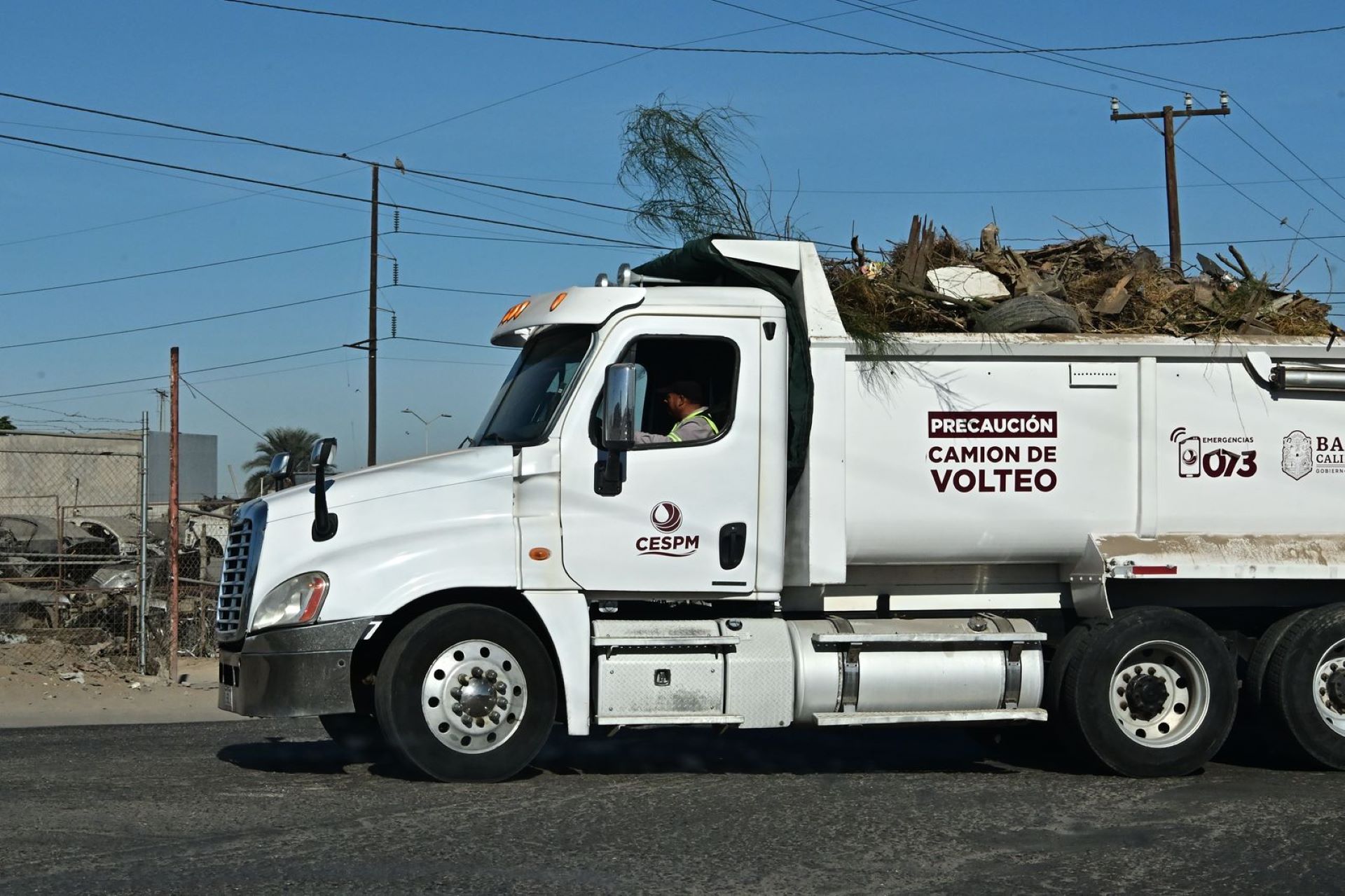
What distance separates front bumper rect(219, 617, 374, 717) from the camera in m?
7.77

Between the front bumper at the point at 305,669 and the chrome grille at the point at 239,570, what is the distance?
0.92ft

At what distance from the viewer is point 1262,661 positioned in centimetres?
892

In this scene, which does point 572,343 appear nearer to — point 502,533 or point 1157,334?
point 502,533

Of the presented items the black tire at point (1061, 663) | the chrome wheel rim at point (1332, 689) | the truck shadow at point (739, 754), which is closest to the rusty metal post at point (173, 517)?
the truck shadow at point (739, 754)

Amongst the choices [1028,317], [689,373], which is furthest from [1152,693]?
[689,373]

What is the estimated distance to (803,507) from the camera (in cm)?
855

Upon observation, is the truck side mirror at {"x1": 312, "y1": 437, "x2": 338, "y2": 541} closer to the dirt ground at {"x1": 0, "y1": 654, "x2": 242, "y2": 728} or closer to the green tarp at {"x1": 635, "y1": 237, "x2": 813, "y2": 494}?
the green tarp at {"x1": 635, "y1": 237, "x2": 813, "y2": 494}

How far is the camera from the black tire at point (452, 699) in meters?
7.79

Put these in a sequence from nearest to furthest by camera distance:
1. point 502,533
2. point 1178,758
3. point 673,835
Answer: point 673,835, point 502,533, point 1178,758

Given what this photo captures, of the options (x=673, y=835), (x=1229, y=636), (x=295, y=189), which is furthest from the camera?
(x=295, y=189)

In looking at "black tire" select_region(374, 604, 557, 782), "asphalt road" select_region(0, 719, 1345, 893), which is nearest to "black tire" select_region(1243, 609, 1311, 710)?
"asphalt road" select_region(0, 719, 1345, 893)

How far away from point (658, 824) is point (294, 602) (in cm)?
235

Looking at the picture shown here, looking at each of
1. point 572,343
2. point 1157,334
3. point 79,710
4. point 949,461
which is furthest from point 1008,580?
point 79,710

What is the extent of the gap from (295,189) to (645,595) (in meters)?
23.9
